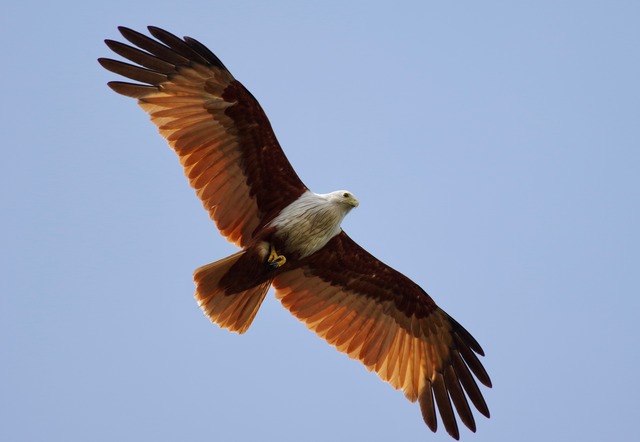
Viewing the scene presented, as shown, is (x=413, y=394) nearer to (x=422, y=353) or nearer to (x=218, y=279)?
(x=422, y=353)

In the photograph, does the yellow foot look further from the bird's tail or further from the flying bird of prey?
the bird's tail

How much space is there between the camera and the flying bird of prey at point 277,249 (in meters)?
11.3

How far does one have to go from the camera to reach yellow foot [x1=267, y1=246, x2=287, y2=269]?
11.4m

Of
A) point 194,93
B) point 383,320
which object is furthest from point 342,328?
point 194,93


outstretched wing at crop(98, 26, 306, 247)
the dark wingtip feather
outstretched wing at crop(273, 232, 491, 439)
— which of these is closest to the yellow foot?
outstretched wing at crop(98, 26, 306, 247)

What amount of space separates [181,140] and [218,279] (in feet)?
5.33

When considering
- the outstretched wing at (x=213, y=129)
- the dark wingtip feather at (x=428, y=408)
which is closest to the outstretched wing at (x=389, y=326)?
the dark wingtip feather at (x=428, y=408)

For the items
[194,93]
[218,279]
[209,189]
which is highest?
[194,93]

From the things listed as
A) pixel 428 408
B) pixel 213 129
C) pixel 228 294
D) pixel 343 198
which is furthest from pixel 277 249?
pixel 428 408

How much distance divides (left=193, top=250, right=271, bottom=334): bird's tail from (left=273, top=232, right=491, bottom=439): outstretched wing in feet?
2.34

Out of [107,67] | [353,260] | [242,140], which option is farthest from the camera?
[353,260]

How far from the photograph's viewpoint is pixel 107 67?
1085 cm

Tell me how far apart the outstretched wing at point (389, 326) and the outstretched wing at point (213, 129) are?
3.42ft

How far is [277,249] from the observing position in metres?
11.5
